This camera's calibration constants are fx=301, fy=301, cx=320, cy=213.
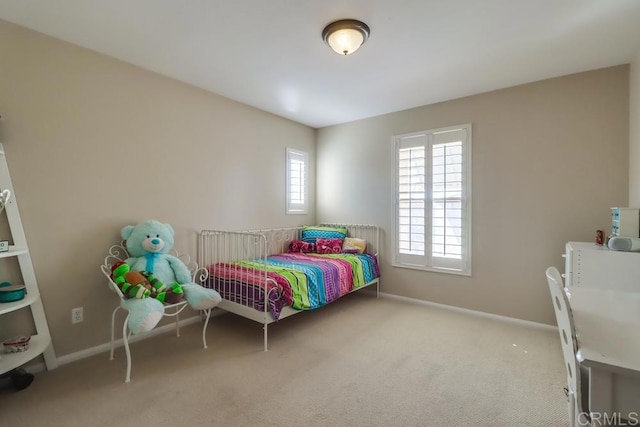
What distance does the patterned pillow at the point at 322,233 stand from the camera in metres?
4.09

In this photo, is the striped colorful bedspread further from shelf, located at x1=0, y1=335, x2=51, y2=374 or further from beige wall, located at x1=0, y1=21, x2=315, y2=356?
shelf, located at x1=0, y1=335, x2=51, y2=374

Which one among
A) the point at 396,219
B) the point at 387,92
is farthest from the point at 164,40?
the point at 396,219

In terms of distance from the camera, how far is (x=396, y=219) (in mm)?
3816

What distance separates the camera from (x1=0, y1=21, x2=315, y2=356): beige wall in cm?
209

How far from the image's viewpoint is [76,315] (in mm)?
2328

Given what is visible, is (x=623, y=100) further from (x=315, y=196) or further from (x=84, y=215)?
(x=84, y=215)

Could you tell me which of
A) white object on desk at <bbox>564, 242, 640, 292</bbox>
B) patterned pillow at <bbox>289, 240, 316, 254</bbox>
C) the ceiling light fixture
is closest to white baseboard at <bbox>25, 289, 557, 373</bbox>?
patterned pillow at <bbox>289, 240, 316, 254</bbox>

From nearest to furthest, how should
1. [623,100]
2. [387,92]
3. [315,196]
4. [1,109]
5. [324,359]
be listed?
[1,109], [324,359], [623,100], [387,92], [315,196]

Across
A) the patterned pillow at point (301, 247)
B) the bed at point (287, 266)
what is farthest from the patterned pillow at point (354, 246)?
the patterned pillow at point (301, 247)

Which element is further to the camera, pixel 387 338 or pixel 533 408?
pixel 387 338

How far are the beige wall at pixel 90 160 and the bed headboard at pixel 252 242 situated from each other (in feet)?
0.54

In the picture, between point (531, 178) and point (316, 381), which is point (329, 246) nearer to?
point (316, 381)

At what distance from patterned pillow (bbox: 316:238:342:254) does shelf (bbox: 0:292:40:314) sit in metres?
2.71

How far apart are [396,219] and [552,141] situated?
174 cm
